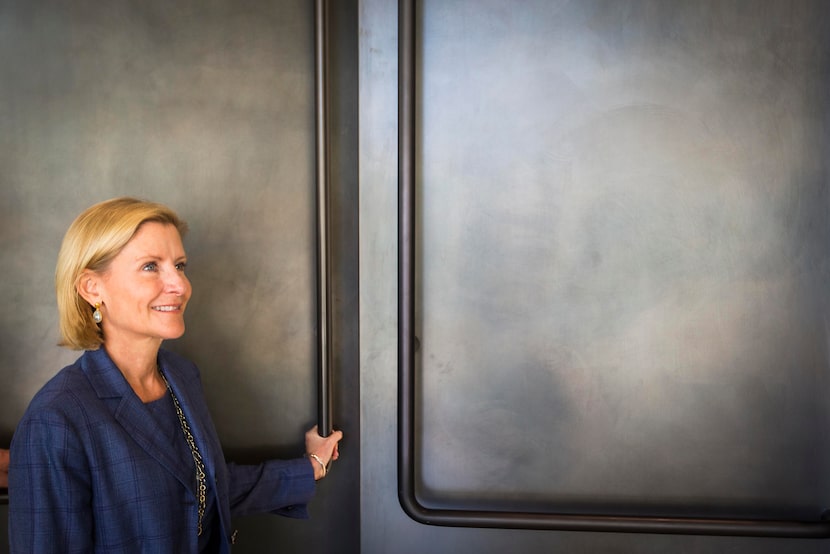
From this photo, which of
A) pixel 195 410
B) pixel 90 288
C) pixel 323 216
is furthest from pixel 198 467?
pixel 323 216

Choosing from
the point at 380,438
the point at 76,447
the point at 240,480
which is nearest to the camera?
the point at 76,447

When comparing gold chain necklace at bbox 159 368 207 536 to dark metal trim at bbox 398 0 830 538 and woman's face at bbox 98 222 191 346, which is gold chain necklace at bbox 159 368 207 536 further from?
dark metal trim at bbox 398 0 830 538

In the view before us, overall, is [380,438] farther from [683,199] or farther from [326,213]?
[683,199]

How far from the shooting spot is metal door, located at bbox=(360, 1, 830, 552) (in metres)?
1.36

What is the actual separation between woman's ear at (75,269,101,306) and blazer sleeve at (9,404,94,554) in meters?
0.21

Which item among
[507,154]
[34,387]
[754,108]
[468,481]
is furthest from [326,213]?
[754,108]

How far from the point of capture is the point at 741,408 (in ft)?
4.57

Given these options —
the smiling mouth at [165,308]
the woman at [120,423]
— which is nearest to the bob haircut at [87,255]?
the woman at [120,423]

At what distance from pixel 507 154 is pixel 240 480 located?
85 cm

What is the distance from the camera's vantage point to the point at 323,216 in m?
1.39

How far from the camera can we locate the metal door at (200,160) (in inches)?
56.4

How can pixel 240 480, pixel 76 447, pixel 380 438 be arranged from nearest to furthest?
pixel 76 447
pixel 240 480
pixel 380 438

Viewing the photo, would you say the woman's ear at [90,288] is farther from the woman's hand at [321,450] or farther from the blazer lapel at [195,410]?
the woman's hand at [321,450]

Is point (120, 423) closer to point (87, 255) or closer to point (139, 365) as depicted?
point (139, 365)
